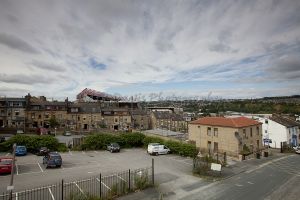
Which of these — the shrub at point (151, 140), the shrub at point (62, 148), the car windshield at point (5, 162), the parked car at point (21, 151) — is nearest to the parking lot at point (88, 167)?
the parked car at point (21, 151)

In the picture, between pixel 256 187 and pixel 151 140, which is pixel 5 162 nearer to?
pixel 151 140

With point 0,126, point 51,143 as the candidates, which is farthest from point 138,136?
point 0,126

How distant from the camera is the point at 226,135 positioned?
129 feet

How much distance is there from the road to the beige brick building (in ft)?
26.4

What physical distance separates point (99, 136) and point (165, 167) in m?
17.2

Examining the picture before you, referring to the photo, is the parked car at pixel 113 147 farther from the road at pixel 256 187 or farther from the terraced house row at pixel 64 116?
the terraced house row at pixel 64 116

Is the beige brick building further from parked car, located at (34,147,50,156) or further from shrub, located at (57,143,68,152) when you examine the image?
parked car, located at (34,147,50,156)

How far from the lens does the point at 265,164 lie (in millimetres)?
34125

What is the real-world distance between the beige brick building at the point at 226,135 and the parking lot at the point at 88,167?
8084 millimetres

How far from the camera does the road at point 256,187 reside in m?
20.2

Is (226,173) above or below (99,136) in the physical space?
below

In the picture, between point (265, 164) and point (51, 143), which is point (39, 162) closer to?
point (51, 143)

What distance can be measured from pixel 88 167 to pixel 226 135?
22.3 meters

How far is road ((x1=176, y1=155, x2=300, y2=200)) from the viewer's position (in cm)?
2017
